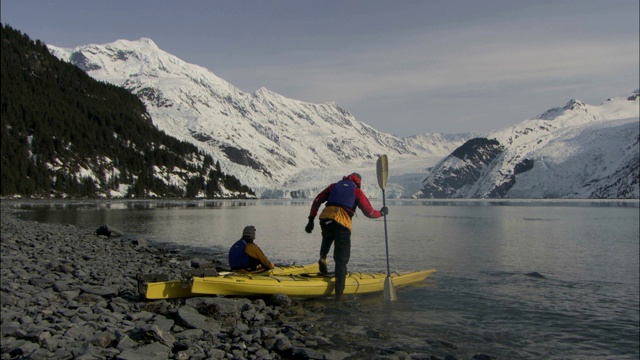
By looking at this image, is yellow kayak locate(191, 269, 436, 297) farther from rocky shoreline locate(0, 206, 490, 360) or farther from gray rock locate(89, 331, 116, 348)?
gray rock locate(89, 331, 116, 348)

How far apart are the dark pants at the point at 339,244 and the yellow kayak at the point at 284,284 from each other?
0.26 meters

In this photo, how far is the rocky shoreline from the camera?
26.0 feet

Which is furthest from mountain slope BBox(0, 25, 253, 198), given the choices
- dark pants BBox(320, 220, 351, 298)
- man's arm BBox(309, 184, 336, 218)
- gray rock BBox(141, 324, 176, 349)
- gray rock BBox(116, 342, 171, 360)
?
gray rock BBox(116, 342, 171, 360)

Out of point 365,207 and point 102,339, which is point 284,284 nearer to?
point 365,207

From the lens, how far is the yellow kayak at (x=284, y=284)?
12117 mm

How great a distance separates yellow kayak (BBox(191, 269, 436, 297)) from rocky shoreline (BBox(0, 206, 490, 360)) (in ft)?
1.06

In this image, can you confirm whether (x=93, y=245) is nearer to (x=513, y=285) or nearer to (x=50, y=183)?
(x=513, y=285)

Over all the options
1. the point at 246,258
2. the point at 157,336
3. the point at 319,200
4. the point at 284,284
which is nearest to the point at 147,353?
the point at 157,336

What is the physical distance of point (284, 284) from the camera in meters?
13.3

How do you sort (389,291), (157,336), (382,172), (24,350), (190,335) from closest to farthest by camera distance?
(24,350) → (157,336) → (190,335) → (389,291) → (382,172)

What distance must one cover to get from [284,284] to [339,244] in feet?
6.01

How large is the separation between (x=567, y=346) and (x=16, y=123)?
15411 cm

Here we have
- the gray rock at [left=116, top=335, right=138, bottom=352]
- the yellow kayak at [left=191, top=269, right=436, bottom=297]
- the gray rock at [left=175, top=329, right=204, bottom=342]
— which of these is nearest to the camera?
the gray rock at [left=116, top=335, right=138, bottom=352]

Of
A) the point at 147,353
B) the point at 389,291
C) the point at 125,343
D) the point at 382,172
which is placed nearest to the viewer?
the point at 147,353
